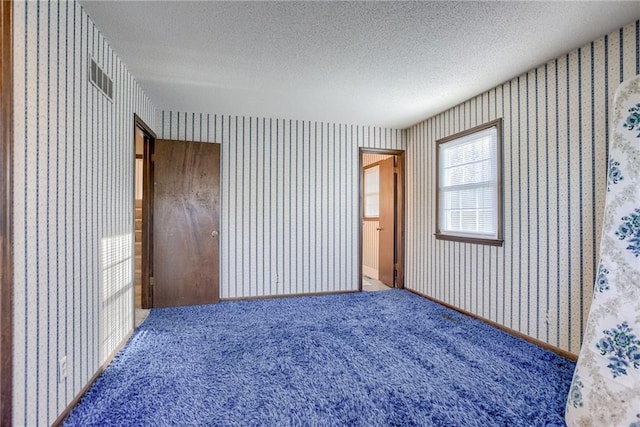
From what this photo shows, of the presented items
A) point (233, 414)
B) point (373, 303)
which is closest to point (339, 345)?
point (233, 414)

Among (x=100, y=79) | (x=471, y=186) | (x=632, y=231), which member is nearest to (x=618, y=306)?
(x=632, y=231)

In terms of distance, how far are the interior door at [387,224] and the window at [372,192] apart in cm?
85

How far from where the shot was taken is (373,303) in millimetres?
3963

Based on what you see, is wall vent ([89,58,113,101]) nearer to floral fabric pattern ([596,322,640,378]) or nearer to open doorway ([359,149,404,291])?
open doorway ([359,149,404,291])

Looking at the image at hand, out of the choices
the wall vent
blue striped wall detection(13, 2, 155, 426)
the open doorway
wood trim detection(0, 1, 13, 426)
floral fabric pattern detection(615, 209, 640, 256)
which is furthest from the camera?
the open doorway

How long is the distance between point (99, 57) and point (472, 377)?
11.0ft

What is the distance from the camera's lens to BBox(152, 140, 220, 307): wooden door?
3734mm

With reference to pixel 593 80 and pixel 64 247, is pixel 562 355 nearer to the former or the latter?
pixel 593 80

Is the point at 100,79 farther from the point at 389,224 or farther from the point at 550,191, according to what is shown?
the point at 389,224

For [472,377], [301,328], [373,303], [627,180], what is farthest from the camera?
[373,303]

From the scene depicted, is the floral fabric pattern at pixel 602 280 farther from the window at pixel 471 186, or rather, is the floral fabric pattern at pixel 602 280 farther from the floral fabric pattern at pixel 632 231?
the window at pixel 471 186

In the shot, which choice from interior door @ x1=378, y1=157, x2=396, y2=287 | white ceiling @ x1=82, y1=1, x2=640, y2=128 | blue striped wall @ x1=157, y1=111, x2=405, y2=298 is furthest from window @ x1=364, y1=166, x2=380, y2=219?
white ceiling @ x1=82, y1=1, x2=640, y2=128

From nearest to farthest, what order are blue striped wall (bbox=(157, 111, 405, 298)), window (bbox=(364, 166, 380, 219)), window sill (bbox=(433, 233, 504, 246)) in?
window sill (bbox=(433, 233, 504, 246)) < blue striped wall (bbox=(157, 111, 405, 298)) < window (bbox=(364, 166, 380, 219))

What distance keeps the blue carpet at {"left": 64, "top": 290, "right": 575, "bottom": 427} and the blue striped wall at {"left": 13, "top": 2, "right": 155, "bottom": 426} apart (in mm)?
329
